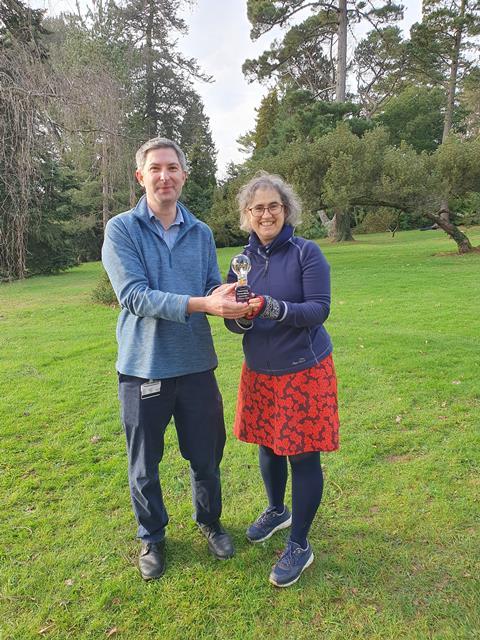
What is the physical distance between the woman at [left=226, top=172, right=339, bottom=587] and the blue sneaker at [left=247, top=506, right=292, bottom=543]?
27 cm

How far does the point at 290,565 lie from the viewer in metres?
2.13

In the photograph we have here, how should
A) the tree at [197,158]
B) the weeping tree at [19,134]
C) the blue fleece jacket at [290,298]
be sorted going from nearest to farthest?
the blue fleece jacket at [290,298] < the weeping tree at [19,134] < the tree at [197,158]

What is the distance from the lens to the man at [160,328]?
6.13 feet

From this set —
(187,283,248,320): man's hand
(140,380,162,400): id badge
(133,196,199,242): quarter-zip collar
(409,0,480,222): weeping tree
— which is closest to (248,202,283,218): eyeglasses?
(133,196,199,242): quarter-zip collar

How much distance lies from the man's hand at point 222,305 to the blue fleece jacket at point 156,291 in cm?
5

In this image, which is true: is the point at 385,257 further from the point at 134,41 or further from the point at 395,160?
the point at 134,41

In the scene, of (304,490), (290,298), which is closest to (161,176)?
(290,298)

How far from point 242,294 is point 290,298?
12.4 inches

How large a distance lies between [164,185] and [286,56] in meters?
22.4

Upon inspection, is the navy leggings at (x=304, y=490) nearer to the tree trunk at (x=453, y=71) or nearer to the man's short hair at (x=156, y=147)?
the man's short hair at (x=156, y=147)

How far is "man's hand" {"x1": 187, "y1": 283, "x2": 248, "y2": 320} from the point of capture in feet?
5.60

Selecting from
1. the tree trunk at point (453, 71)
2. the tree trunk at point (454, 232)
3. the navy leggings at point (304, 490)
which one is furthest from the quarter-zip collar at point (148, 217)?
the tree trunk at point (453, 71)

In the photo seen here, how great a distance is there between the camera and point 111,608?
2029 millimetres

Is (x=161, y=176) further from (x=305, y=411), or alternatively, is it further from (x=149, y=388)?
(x=305, y=411)
